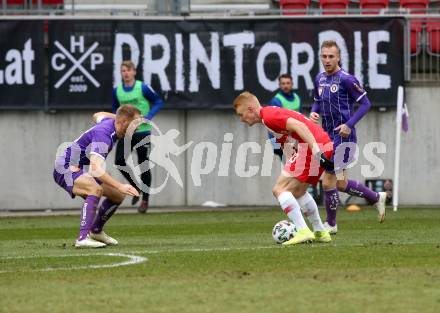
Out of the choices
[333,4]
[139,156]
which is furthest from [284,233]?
[333,4]

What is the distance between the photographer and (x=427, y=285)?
30.0ft

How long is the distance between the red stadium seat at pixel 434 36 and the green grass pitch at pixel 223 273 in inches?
268

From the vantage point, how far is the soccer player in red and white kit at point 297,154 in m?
12.5

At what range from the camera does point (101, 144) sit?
12812 millimetres

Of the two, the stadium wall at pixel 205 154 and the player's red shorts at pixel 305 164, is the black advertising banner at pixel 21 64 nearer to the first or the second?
the stadium wall at pixel 205 154

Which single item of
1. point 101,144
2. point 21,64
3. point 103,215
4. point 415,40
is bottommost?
point 103,215

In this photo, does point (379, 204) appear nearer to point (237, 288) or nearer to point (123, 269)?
point (123, 269)

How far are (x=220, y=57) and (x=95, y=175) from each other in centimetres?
910

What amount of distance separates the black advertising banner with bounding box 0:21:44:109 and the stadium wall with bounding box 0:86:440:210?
270 mm

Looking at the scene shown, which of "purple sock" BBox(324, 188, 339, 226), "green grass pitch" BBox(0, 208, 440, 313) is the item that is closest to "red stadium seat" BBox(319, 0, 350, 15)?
"green grass pitch" BBox(0, 208, 440, 313)

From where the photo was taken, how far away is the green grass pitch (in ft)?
27.4

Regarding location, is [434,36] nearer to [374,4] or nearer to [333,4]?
[374,4]

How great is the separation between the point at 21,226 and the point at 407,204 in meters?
7.43

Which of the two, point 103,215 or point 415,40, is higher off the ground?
point 415,40
